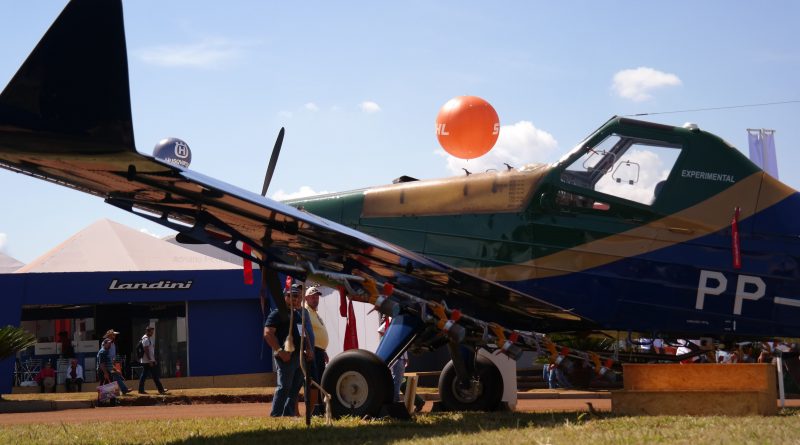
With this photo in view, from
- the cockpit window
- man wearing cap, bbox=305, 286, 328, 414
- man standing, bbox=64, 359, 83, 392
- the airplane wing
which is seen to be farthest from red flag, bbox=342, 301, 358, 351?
man standing, bbox=64, 359, 83, 392

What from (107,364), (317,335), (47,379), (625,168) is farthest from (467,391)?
(47,379)

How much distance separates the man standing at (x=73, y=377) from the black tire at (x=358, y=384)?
20.8 meters

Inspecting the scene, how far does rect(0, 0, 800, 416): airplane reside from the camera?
32.2ft

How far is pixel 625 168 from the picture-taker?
1036cm

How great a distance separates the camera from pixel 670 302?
10.2 m

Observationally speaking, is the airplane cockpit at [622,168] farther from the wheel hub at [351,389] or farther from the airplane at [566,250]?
the wheel hub at [351,389]

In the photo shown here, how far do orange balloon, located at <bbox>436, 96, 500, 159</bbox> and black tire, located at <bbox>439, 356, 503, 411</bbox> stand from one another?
570 cm

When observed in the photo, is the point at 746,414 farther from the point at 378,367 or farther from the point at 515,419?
the point at 378,367

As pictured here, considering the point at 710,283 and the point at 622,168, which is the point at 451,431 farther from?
the point at 622,168

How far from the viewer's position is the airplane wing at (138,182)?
22.0ft

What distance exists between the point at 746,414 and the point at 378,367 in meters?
3.71

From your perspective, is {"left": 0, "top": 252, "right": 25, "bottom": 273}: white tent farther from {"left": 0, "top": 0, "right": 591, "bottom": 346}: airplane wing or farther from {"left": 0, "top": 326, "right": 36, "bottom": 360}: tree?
{"left": 0, "top": 0, "right": 591, "bottom": 346}: airplane wing

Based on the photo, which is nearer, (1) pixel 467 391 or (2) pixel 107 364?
(1) pixel 467 391

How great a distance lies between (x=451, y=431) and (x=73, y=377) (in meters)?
23.0
